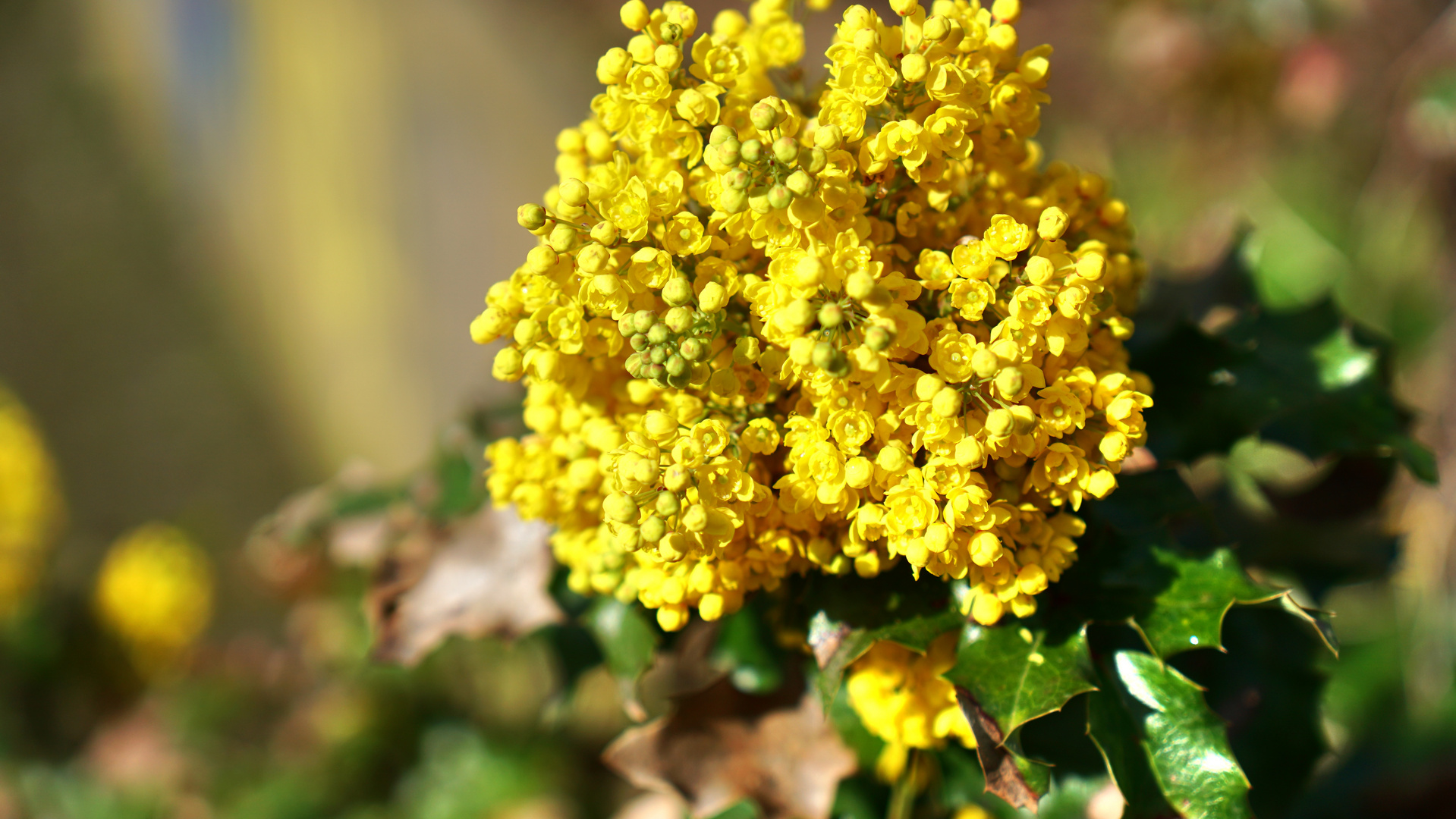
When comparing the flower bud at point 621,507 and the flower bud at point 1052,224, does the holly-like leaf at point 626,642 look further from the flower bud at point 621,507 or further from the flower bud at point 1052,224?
the flower bud at point 1052,224

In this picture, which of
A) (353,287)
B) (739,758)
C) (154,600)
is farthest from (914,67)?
(353,287)

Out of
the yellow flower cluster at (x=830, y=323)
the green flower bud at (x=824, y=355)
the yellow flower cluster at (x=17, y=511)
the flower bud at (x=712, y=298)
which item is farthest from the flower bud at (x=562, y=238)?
the yellow flower cluster at (x=17, y=511)

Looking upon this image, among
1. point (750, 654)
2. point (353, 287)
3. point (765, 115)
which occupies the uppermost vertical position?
point (353, 287)

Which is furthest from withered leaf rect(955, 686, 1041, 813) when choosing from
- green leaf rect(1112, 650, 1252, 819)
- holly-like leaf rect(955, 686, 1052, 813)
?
green leaf rect(1112, 650, 1252, 819)

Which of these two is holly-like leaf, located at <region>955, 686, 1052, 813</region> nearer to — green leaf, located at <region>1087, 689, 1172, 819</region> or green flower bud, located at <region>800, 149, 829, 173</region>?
green leaf, located at <region>1087, 689, 1172, 819</region>

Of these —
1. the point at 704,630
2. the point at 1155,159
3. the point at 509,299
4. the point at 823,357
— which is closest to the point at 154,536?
the point at 704,630

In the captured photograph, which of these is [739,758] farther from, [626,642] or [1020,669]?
[1020,669]

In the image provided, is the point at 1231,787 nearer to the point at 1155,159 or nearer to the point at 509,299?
the point at 509,299
